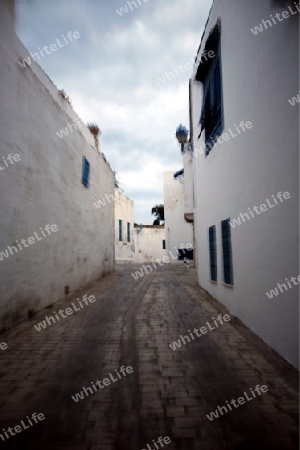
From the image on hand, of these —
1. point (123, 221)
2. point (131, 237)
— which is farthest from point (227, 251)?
point (131, 237)

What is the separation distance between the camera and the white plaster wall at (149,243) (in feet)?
96.1

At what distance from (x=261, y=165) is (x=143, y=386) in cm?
378

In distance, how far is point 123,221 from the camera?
22812mm

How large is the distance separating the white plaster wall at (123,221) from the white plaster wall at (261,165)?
49.4 feet

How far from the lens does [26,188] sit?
6.04 m

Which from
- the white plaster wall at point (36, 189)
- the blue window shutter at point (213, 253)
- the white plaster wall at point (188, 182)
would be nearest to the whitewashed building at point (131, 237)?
the white plaster wall at point (188, 182)

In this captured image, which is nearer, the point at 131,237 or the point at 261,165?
the point at 261,165

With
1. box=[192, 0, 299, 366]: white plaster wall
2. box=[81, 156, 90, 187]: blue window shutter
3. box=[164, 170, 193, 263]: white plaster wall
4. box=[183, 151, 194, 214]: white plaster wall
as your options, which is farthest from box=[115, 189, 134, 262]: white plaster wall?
box=[192, 0, 299, 366]: white plaster wall

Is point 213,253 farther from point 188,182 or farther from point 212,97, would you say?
point 188,182

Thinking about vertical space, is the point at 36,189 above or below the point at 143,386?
above

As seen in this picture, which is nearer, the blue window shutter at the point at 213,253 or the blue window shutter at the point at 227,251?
the blue window shutter at the point at 227,251

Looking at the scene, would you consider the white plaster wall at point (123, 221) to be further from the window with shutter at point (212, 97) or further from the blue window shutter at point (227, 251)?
the blue window shutter at point (227, 251)

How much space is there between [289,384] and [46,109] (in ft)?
26.2

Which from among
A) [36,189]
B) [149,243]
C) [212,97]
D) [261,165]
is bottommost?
[149,243]
